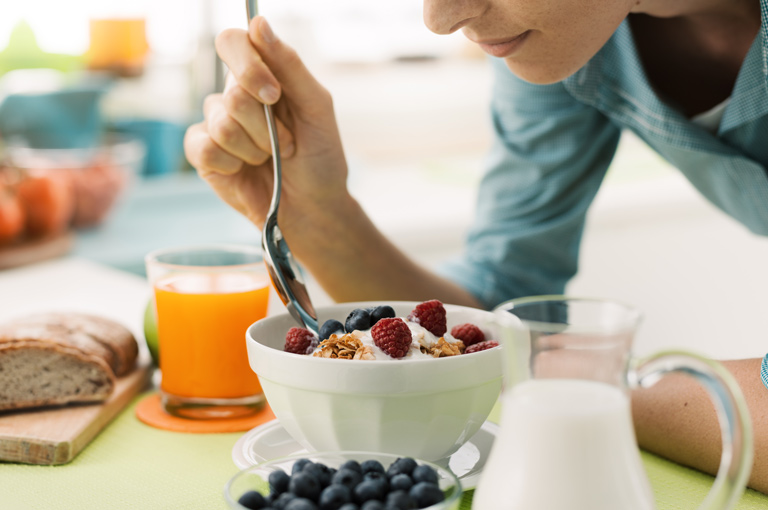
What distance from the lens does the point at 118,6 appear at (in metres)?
2.49

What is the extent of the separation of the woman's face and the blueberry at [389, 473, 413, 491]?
0.46m

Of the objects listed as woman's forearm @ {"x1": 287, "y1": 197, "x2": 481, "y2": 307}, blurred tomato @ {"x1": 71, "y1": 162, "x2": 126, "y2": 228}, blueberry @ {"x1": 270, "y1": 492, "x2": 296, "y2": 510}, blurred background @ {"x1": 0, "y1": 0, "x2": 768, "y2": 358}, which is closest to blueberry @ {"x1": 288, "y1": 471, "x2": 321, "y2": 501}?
blueberry @ {"x1": 270, "y1": 492, "x2": 296, "y2": 510}

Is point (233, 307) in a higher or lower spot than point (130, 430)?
higher

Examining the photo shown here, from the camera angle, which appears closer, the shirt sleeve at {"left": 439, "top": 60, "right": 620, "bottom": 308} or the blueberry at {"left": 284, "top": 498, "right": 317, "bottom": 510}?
the blueberry at {"left": 284, "top": 498, "right": 317, "bottom": 510}

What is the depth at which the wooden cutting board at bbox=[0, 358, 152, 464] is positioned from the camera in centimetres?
72

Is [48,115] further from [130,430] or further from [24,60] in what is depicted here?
[130,430]

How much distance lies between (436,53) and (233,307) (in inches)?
96.7

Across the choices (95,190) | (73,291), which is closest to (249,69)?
(73,291)

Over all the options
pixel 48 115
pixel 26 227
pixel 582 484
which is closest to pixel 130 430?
pixel 582 484

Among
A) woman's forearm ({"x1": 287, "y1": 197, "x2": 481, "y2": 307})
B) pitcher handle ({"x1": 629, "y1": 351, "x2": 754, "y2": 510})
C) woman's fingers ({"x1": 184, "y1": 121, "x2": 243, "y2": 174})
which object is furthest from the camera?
woman's forearm ({"x1": 287, "y1": 197, "x2": 481, "y2": 307})

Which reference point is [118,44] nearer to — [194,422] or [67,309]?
[67,309]

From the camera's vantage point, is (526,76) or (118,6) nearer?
(526,76)

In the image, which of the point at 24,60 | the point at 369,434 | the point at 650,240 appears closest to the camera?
the point at 369,434

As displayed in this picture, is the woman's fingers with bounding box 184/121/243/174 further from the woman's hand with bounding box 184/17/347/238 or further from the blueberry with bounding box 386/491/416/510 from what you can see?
the blueberry with bounding box 386/491/416/510
